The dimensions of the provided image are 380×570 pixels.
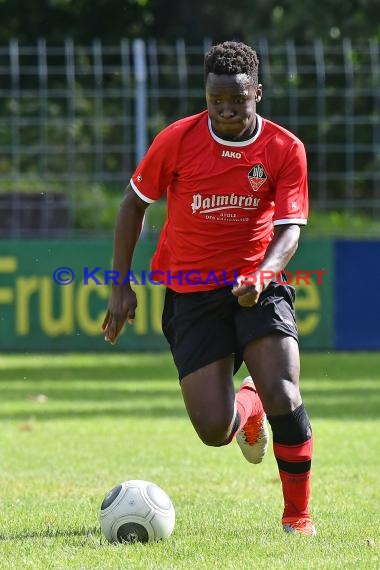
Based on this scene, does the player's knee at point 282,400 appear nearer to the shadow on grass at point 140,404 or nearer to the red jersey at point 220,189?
the red jersey at point 220,189

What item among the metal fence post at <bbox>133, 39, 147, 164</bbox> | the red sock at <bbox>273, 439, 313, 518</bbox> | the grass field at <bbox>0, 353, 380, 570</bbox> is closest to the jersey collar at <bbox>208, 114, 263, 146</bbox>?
the red sock at <bbox>273, 439, 313, 518</bbox>

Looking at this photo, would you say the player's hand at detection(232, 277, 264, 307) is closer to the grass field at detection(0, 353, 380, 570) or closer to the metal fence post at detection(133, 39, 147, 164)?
the grass field at detection(0, 353, 380, 570)

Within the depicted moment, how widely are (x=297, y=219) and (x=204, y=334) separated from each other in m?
0.73

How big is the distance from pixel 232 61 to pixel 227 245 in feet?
2.91

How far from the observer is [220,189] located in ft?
20.9

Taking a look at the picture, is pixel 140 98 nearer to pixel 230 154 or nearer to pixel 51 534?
pixel 230 154

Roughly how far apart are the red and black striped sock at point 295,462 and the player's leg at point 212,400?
321 millimetres

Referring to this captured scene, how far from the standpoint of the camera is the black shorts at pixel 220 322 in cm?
629

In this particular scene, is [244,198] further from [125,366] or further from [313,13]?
[313,13]

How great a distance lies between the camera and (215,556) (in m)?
5.64

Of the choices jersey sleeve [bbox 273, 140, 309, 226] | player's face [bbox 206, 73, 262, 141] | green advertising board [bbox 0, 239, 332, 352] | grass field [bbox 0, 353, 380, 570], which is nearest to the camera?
grass field [bbox 0, 353, 380, 570]

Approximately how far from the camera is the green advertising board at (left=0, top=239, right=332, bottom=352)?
52.8ft

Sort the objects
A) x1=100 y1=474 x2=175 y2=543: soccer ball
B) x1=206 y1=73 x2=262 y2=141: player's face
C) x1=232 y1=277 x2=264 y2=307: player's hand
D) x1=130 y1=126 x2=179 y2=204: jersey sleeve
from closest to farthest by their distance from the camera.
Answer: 1. x1=232 y1=277 x2=264 y2=307: player's hand
2. x1=100 y1=474 x2=175 y2=543: soccer ball
3. x1=206 y1=73 x2=262 y2=141: player's face
4. x1=130 y1=126 x2=179 y2=204: jersey sleeve

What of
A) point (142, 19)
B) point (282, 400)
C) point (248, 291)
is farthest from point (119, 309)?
point (142, 19)
